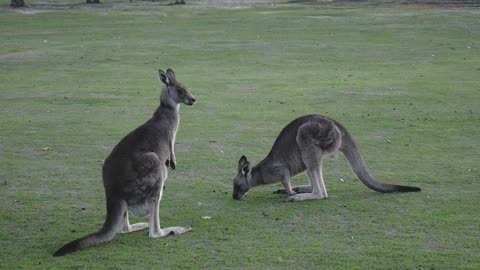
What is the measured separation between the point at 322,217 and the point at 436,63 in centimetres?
1528

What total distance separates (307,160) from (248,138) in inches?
148

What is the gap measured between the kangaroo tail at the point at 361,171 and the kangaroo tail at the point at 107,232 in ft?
9.72

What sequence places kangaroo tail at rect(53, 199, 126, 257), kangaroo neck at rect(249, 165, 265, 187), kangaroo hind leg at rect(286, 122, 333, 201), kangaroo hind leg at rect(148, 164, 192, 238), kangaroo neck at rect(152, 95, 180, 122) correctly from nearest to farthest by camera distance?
kangaroo tail at rect(53, 199, 126, 257)
kangaroo hind leg at rect(148, 164, 192, 238)
kangaroo neck at rect(152, 95, 180, 122)
kangaroo hind leg at rect(286, 122, 333, 201)
kangaroo neck at rect(249, 165, 265, 187)

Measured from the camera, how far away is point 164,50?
2672cm

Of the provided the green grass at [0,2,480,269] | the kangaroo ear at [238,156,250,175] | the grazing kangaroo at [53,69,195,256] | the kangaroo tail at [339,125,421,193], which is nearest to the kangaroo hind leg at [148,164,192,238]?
the grazing kangaroo at [53,69,195,256]

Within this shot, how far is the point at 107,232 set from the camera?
7.46 metres

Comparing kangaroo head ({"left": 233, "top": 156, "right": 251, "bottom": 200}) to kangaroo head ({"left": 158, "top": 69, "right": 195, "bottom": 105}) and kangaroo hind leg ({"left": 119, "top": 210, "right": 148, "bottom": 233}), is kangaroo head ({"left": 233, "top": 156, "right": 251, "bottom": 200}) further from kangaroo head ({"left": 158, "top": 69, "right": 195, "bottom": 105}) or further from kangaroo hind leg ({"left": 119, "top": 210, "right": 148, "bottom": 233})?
kangaroo hind leg ({"left": 119, "top": 210, "right": 148, "bottom": 233})

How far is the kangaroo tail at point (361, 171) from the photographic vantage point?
9.30 m

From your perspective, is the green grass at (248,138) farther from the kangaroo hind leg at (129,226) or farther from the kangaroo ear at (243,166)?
the kangaroo ear at (243,166)

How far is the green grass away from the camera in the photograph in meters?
7.52

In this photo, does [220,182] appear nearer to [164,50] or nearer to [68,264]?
[68,264]

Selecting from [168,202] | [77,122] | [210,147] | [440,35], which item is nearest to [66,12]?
[440,35]

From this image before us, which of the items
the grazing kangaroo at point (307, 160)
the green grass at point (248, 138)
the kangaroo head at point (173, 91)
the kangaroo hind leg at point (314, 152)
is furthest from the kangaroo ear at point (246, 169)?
the kangaroo head at point (173, 91)

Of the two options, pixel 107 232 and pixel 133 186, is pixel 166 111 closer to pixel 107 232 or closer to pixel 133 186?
pixel 133 186
